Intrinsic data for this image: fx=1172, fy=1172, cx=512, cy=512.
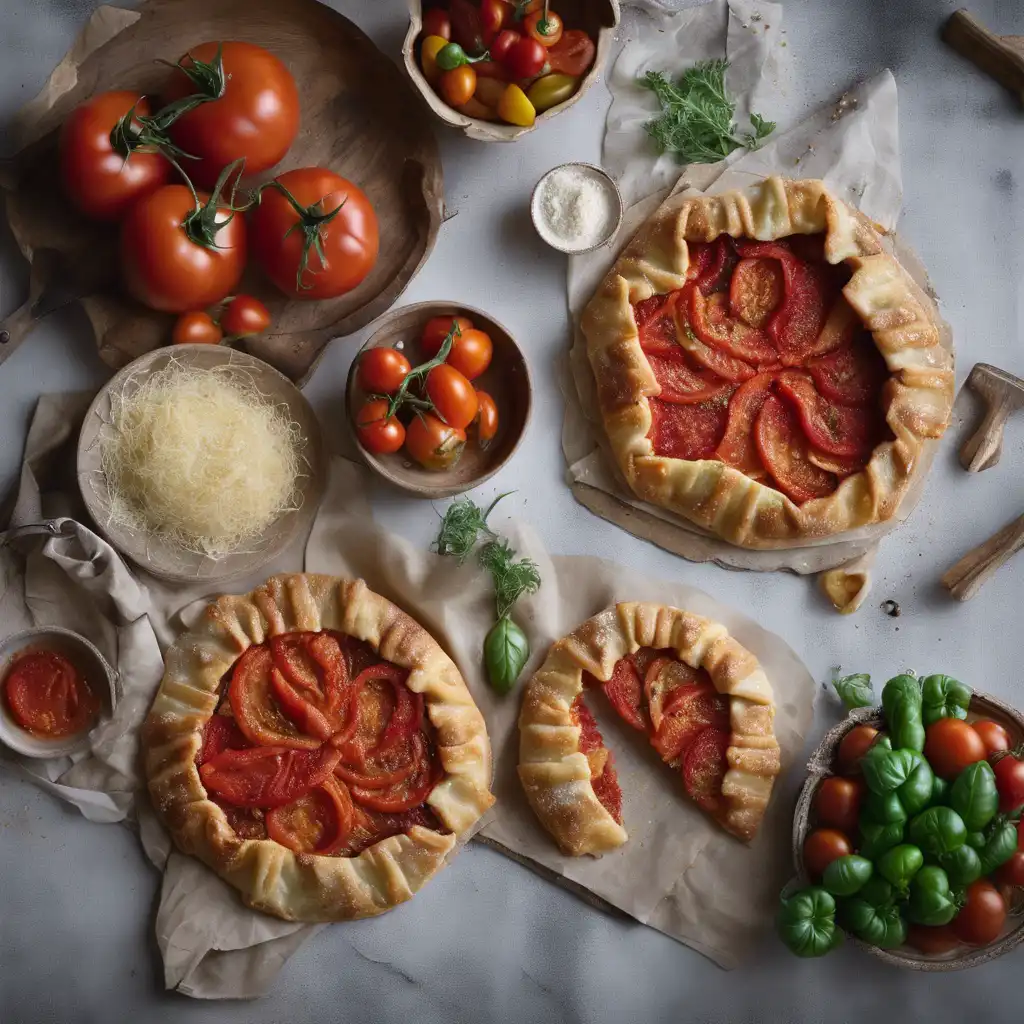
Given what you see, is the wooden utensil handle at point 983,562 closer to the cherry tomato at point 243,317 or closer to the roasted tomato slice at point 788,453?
the roasted tomato slice at point 788,453

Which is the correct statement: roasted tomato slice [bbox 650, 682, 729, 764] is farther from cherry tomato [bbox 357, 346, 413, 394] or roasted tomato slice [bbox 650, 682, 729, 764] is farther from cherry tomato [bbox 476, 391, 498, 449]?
cherry tomato [bbox 357, 346, 413, 394]

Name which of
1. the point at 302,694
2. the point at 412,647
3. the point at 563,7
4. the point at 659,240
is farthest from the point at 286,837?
the point at 563,7

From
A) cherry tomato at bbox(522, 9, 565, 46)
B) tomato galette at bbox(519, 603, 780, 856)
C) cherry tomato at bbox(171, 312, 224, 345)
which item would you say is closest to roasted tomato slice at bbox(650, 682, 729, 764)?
tomato galette at bbox(519, 603, 780, 856)

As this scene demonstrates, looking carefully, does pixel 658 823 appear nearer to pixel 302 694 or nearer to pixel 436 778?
pixel 436 778

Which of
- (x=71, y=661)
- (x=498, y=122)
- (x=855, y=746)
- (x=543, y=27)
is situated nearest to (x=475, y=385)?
(x=498, y=122)

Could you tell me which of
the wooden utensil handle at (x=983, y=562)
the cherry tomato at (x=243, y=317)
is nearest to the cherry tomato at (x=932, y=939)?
the wooden utensil handle at (x=983, y=562)
